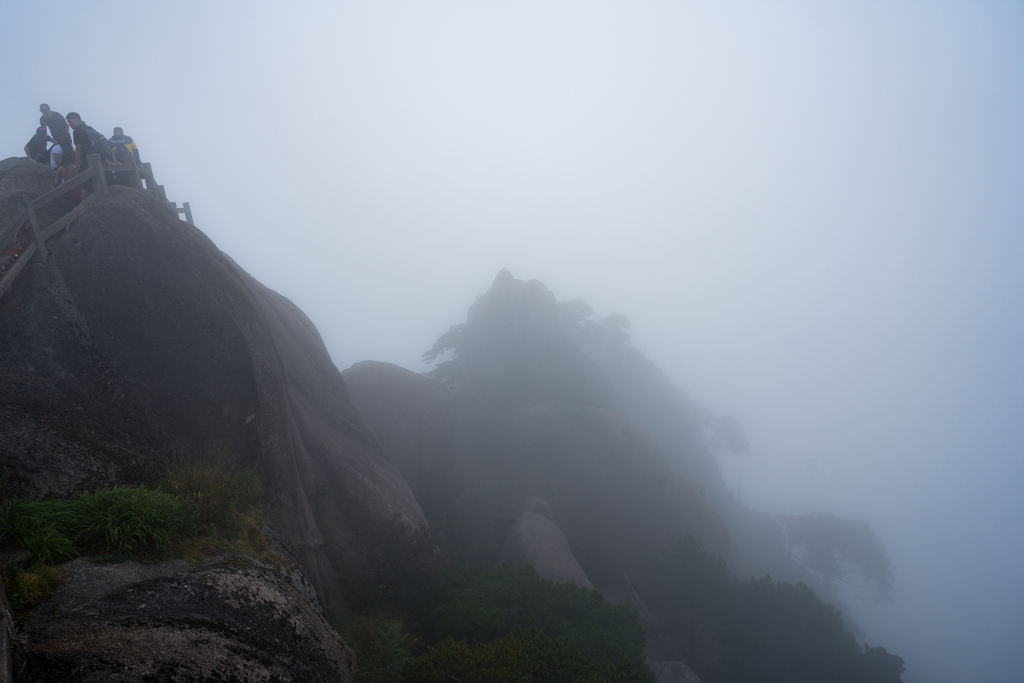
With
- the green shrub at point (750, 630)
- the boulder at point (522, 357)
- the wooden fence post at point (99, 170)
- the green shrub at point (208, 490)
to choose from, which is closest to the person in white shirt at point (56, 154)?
the wooden fence post at point (99, 170)

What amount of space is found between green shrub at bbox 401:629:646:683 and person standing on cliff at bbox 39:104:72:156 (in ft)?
50.8

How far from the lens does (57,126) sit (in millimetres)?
12562

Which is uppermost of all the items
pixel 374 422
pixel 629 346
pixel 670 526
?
pixel 629 346

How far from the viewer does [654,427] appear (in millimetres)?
52094

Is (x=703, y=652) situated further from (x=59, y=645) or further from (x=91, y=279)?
(x=91, y=279)

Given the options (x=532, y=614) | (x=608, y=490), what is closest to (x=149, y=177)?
(x=532, y=614)

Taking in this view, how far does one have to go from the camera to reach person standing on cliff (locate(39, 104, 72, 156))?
12.5 m

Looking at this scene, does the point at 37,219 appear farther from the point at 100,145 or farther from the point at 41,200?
the point at 100,145

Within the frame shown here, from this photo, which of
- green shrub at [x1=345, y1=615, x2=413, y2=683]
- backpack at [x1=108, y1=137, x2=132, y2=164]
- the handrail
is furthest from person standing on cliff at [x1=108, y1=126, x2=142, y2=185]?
green shrub at [x1=345, y1=615, x2=413, y2=683]

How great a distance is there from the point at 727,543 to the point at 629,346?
30.6m

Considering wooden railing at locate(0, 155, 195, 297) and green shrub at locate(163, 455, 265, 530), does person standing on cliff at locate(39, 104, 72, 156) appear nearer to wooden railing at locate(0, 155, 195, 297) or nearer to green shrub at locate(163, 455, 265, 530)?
wooden railing at locate(0, 155, 195, 297)

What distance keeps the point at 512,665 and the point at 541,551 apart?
13.8 meters

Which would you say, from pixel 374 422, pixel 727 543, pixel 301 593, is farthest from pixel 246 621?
pixel 727 543

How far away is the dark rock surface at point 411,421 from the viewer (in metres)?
29.1
